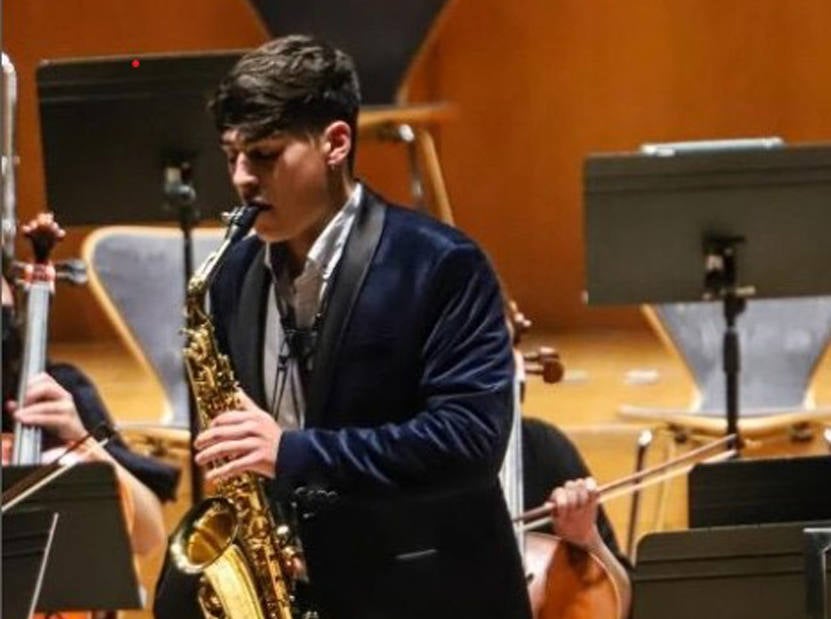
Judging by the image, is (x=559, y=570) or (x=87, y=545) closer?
(x=87, y=545)

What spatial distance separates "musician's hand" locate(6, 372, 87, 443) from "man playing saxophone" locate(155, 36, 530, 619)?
1.93 ft

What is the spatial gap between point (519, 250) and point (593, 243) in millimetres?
3032

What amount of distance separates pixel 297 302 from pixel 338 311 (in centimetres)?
11

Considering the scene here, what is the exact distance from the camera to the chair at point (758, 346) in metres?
5.46

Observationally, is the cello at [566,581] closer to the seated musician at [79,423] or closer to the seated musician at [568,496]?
the seated musician at [568,496]

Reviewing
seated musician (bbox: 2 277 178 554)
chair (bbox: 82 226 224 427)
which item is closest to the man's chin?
seated musician (bbox: 2 277 178 554)

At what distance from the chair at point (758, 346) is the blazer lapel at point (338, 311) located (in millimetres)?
2581

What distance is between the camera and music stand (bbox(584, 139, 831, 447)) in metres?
4.42

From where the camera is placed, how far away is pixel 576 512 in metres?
3.58

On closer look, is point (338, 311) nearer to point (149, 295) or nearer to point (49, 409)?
point (49, 409)

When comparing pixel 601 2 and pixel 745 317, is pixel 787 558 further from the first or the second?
pixel 601 2

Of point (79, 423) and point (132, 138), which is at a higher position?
point (132, 138)

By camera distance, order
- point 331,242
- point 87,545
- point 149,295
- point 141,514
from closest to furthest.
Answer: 1. point 331,242
2. point 87,545
3. point 141,514
4. point 149,295

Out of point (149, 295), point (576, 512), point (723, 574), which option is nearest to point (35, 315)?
point (576, 512)
